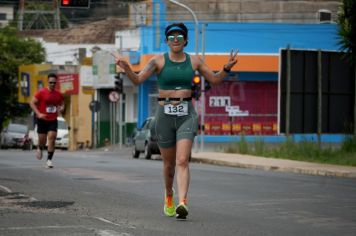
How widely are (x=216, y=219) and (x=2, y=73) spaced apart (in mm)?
61473

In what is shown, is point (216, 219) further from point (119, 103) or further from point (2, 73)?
point (2, 73)

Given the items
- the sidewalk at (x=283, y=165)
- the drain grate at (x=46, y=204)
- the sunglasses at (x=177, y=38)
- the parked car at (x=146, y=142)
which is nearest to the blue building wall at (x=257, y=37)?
the parked car at (x=146, y=142)

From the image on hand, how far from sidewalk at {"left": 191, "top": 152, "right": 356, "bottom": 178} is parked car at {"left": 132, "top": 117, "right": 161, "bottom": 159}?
1684 millimetres

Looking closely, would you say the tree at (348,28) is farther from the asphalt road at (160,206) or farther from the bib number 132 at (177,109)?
the bib number 132 at (177,109)

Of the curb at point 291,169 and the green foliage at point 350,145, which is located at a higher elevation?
the green foliage at point 350,145

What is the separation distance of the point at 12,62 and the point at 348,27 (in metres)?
49.3

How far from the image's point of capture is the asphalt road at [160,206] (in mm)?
9508

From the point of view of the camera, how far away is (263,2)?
191 ft

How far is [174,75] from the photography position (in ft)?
35.0

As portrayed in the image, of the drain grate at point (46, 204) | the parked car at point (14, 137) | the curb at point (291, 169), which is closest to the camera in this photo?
the drain grate at point (46, 204)

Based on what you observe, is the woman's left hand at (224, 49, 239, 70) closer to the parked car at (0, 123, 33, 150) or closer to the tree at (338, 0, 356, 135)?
the tree at (338, 0, 356, 135)

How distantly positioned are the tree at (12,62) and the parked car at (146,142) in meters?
35.0

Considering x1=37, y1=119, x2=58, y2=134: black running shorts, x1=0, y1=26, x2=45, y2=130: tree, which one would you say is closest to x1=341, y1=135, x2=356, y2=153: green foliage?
x1=37, y1=119, x2=58, y2=134: black running shorts

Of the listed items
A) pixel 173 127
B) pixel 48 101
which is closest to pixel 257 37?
→ pixel 48 101
